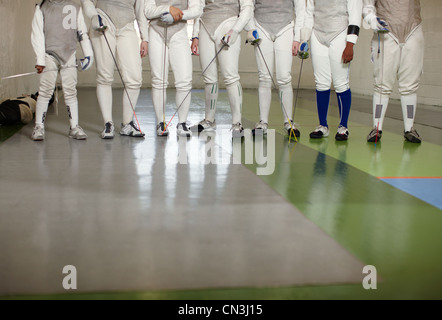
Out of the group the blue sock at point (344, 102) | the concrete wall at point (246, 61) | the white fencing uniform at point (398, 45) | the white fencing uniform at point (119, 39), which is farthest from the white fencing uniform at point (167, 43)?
the concrete wall at point (246, 61)

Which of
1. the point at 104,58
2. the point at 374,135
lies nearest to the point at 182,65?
the point at 104,58

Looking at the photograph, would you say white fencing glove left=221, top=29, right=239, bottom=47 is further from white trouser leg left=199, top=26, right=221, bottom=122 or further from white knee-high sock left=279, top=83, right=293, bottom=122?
white knee-high sock left=279, top=83, right=293, bottom=122

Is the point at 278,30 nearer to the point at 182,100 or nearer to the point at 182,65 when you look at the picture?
the point at 182,65

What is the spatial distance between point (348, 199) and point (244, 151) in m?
1.32

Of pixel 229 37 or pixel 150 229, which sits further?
pixel 229 37

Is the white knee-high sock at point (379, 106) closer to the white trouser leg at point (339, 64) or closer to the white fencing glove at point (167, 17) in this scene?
the white trouser leg at point (339, 64)

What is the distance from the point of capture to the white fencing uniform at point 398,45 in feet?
13.2

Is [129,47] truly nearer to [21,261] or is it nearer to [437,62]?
[21,261]

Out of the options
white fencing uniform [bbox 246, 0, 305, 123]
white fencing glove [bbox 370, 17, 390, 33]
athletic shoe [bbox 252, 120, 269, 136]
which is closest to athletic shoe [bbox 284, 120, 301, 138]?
athletic shoe [bbox 252, 120, 269, 136]

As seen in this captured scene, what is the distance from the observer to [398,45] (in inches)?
160

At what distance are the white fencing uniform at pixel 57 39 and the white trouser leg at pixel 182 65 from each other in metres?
0.65

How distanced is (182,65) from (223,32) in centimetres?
45

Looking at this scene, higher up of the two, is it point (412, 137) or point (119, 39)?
point (119, 39)

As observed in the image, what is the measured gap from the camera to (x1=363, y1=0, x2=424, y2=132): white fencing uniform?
4.02 m
